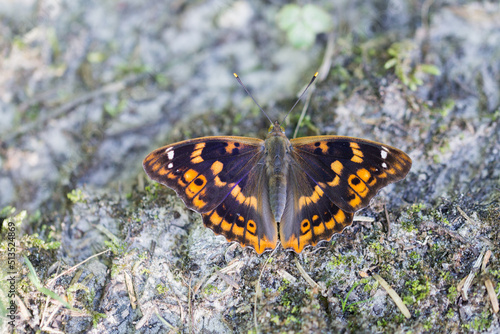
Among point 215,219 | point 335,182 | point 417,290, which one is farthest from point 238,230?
point 417,290

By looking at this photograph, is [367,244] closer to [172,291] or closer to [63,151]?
[172,291]

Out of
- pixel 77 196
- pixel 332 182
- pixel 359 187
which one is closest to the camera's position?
pixel 359 187

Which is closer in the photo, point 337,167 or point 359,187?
point 359,187

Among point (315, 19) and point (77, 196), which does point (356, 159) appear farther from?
point (77, 196)

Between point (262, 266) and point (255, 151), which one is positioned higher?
point (255, 151)

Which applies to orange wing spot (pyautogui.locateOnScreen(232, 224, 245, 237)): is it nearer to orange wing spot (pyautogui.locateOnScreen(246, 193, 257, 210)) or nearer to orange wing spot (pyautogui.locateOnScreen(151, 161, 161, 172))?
orange wing spot (pyautogui.locateOnScreen(246, 193, 257, 210))

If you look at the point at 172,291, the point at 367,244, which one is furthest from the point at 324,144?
the point at 172,291

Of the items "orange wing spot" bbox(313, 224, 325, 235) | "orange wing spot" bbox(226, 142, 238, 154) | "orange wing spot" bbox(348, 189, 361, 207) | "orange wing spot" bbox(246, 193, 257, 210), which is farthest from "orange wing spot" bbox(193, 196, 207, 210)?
"orange wing spot" bbox(348, 189, 361, 207)
